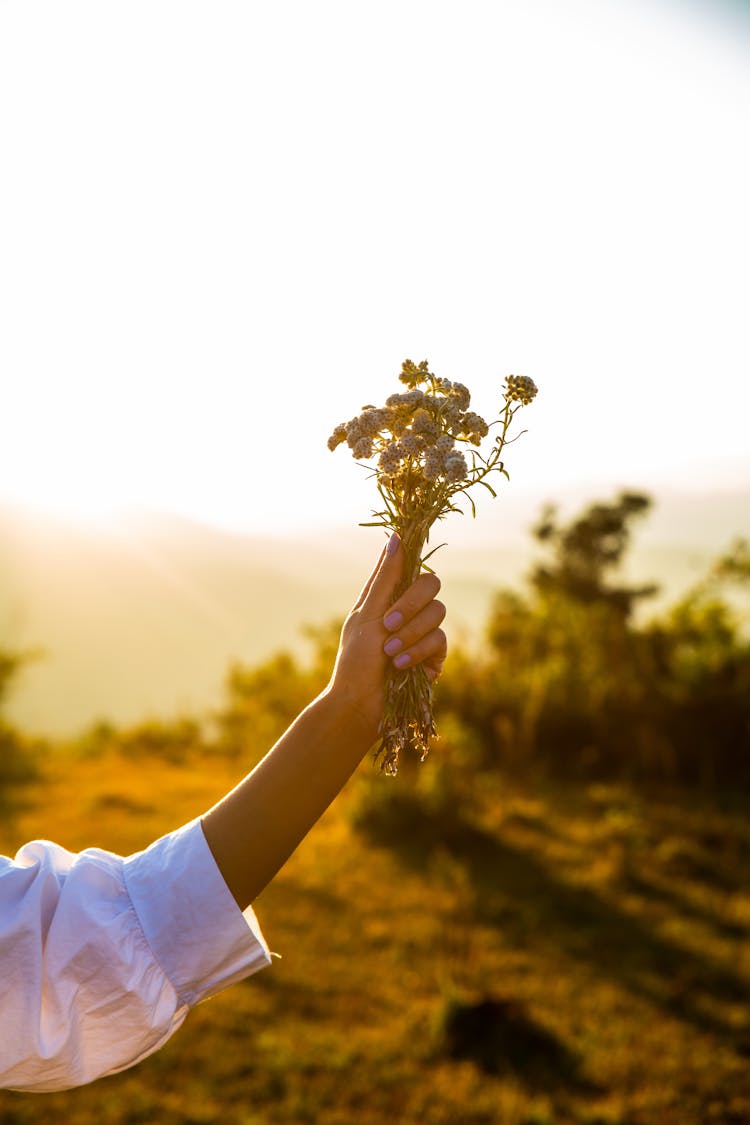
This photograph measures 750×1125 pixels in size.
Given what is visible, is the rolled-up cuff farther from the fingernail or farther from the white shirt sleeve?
the fingernail

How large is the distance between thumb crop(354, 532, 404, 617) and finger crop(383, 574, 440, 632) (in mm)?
29

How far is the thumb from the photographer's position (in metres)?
1.55

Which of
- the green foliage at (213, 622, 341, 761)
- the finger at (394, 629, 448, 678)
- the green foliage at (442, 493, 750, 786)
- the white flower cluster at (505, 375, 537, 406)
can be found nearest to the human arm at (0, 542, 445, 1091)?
the finger at (394, 629, 448, 678)

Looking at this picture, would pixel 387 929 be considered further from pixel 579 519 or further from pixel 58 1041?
pixel 579 519

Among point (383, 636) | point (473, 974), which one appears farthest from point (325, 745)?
point (473, 974)

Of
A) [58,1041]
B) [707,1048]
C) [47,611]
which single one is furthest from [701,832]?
[47,611]

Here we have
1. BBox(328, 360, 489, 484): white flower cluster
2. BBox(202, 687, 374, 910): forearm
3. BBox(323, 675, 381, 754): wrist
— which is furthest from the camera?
BBox(328, 360, 489, 484): white flower cluster

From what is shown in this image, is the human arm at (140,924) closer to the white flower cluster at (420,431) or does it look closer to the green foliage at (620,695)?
the white flower cluster at (420,431)

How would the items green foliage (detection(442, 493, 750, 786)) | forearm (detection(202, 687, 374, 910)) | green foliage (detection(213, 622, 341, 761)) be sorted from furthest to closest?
green foliage (detection(213, 622, 341, 761))
green foliage (detection(442, 493, 750, 786))
forearm (detection(202, 687, 374, 910))

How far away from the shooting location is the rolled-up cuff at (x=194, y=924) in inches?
51.4

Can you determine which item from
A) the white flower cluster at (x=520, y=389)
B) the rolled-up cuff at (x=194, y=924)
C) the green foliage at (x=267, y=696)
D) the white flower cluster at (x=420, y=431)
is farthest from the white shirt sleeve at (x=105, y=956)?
the green foliage at (x=267, y=696)

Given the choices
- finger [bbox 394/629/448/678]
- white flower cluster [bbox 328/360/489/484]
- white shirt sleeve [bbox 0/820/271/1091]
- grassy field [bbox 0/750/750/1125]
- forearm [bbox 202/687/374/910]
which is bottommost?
grassy field [bbox 0/750/750/1125]

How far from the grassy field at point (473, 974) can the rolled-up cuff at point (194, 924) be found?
308cm

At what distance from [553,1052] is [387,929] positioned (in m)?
1.51
